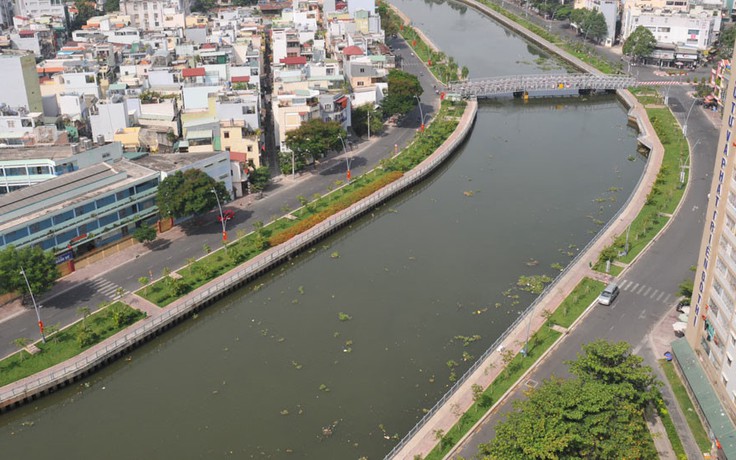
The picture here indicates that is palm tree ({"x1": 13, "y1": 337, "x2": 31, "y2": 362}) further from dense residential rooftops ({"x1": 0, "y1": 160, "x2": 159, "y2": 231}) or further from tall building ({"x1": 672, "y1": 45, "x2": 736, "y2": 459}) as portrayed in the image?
tall building ({"x1": 672, "y1": 45, "x2": 736, "y2": 459})

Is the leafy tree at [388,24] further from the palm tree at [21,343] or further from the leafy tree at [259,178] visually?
the palm tree at [21,343]

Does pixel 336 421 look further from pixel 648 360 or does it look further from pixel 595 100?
pixel 595 100

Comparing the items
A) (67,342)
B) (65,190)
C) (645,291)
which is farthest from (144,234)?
(645,291)

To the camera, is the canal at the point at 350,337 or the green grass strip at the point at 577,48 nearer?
the canal at the point at 350,337

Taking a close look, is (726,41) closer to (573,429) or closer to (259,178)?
(259,178)

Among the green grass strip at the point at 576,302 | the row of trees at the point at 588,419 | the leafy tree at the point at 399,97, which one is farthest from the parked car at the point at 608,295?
the leafy tree at the point at 399,97

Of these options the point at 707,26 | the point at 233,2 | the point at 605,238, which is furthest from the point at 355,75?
the point at 233,2

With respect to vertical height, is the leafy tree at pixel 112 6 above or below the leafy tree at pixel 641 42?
above

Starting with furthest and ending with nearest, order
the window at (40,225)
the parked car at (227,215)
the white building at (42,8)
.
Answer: the white building at (42,8)
the parked car at (227,215)
the window at (40,225)
